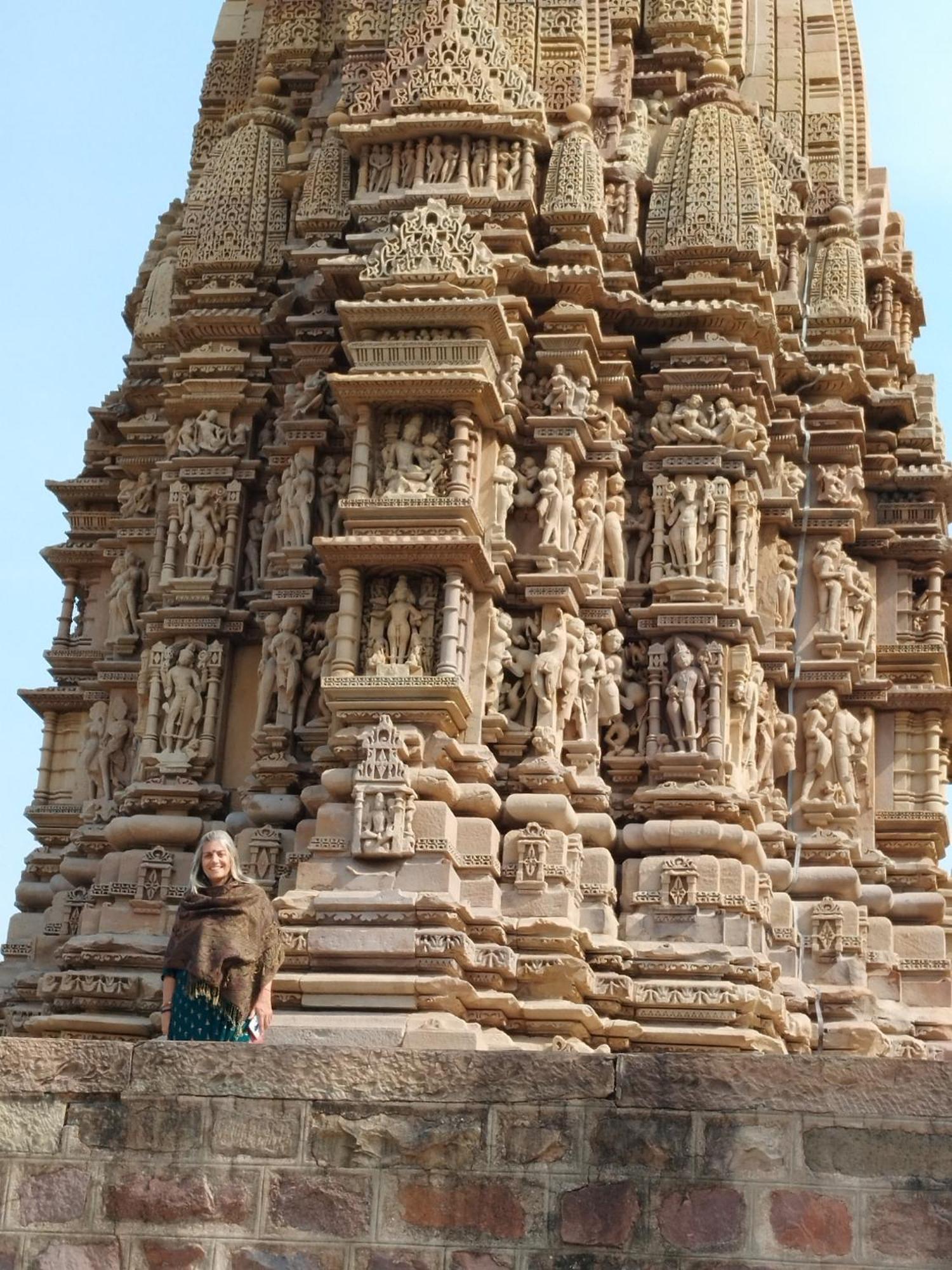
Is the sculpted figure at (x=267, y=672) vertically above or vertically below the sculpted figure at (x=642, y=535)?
below

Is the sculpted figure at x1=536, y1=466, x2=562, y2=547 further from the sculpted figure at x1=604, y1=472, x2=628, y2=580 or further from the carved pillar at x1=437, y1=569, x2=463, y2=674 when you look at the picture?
the carved pillar at x1=437, y1=569, x2=463, y2=674

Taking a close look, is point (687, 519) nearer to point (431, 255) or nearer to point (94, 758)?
point (431, 255)

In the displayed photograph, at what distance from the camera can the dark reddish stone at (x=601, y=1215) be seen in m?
10.1

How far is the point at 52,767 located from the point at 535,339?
278 inches

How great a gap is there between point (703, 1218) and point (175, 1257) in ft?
8.22

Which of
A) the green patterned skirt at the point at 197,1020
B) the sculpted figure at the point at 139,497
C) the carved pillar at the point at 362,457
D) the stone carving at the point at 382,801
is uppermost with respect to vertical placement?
the sculpted figure at the point at 139,497

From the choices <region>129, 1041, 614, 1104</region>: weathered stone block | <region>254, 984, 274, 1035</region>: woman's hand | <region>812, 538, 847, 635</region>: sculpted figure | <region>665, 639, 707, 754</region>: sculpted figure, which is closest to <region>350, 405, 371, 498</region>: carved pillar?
<region>665, 639, 707, 754</region>: sculpted figure

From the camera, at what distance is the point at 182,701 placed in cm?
1895

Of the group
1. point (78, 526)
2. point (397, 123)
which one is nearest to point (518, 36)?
point (397, 123)

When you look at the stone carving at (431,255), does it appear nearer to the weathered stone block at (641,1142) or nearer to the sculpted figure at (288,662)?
the sculpted figure at (288,662)

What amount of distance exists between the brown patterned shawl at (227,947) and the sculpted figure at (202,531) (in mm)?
7350

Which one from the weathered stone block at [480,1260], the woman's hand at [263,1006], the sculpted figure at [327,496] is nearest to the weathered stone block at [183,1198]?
the weathered stone block at [480,1260]

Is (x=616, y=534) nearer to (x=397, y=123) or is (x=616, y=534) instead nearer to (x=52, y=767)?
(x=397, y=123)

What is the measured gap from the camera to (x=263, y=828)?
18062mm
